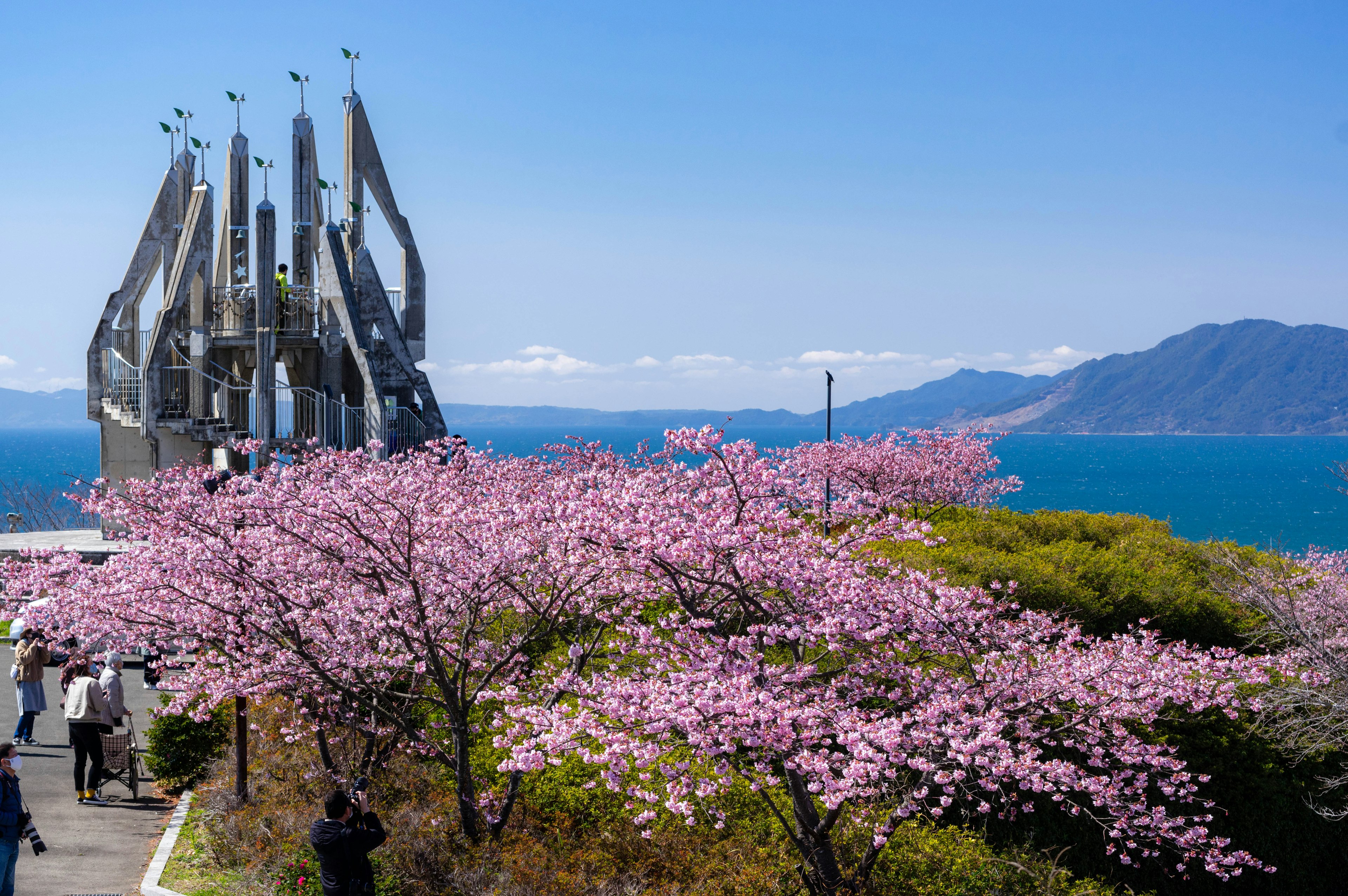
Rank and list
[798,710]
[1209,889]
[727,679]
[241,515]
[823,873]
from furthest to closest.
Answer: [1209,889], [241,515], [823,873], [727,679], [798,710]

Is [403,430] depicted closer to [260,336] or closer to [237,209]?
[260,336]

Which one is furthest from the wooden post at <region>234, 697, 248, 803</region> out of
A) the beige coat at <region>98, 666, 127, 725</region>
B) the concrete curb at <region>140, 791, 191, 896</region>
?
the beige coat at <region>98, 666, 127, 725</region>

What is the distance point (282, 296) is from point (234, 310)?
1.41 meters

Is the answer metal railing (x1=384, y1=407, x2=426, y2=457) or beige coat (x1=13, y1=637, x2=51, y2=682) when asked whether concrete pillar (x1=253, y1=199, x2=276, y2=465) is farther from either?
beige coat (x1=13, y1=637, x2=51, y2=682)

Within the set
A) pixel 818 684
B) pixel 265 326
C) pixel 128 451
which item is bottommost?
pixel 818 684

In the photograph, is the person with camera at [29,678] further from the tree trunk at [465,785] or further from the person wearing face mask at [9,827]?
the tree trunk at [465,785]

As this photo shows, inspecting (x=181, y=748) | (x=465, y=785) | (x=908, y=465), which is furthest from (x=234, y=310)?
(x=465, y=785)

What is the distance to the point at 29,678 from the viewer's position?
45.7ft

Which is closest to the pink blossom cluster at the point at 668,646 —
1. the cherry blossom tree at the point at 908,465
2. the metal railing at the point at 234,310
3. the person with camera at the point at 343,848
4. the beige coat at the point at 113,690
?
the person with camera at the point at 343,848

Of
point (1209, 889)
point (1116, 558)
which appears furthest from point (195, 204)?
point (1209, 889)

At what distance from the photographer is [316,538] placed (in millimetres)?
9367

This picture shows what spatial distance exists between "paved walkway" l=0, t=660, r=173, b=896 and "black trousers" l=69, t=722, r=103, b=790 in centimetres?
28

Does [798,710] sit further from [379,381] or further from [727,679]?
[379,381]

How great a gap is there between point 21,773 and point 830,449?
58.0ft
